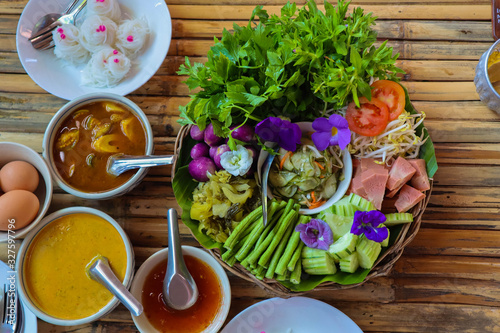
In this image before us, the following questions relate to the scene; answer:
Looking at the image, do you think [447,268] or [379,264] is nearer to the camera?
[379,264]

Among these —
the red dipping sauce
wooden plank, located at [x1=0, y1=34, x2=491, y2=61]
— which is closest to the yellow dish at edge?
the red dipping sauce

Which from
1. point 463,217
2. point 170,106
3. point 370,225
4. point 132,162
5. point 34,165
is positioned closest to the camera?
point 370,225

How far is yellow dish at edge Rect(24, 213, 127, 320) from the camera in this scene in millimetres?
1766

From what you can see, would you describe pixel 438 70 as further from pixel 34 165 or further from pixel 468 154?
pixel 34 165

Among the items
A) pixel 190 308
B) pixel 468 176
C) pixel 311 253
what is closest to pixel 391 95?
pixel 468 176

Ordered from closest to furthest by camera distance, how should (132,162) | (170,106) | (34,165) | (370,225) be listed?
(370,225) < (132,162) < (34,165) < (170,106)

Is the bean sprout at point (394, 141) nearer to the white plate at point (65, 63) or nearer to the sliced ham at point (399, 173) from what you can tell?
the sliced ham at point (399, 173)

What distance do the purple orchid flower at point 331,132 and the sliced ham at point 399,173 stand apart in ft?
0.81

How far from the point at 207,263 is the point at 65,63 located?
4.00 feet

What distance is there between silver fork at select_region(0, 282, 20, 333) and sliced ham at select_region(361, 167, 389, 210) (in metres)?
1.60

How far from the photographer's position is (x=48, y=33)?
2025mm

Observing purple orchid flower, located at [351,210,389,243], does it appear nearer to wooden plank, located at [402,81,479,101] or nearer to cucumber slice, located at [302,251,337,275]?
cucumber slice, located at [302,251,337,275]

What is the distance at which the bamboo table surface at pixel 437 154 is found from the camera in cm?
189

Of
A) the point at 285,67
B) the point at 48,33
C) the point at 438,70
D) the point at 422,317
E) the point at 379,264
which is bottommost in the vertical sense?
the point at 422,317
